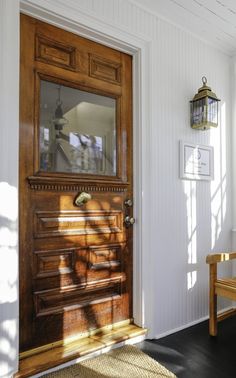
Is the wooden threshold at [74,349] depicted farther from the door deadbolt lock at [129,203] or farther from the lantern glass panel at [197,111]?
the lantern glass panel at [197,111]

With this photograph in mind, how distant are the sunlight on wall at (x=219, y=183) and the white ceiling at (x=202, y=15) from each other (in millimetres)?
616

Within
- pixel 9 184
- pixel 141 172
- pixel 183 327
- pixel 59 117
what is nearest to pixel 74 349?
pixel 183 327

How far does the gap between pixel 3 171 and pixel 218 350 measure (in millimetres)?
1860

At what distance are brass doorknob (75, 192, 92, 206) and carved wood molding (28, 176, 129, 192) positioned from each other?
4cm

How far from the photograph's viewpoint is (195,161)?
242 centimetres

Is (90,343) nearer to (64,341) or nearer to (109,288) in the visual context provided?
(64,341)

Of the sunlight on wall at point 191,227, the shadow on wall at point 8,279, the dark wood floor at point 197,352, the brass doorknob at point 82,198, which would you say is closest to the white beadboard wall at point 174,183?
the sunlight on wall at point 191,227

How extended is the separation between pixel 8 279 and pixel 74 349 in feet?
2.17

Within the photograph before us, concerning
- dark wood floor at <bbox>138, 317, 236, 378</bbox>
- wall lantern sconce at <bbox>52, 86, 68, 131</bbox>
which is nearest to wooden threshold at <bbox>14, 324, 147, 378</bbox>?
dark wood floor at <bbox>138, 317, 236, 378</bbox>

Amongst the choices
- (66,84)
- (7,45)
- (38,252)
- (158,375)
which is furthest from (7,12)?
(158,375)

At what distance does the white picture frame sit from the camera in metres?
2.32

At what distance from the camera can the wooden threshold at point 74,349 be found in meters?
1.63

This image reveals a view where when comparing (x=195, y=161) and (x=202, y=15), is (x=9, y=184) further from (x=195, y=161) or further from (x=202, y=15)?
(x=202, y=15)

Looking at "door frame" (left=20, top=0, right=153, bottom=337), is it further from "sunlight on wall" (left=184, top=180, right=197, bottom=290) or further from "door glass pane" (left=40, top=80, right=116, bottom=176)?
"sunlight on wall" (left=184, top=180, right=197, bottom=290)
